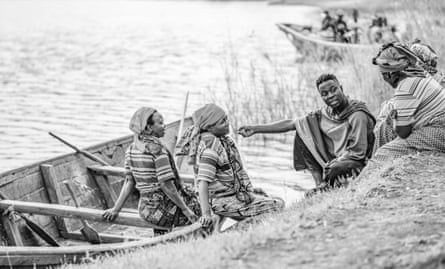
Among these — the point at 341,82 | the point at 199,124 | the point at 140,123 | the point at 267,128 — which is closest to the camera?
the point at 199,124

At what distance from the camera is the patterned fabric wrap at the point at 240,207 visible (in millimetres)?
5402

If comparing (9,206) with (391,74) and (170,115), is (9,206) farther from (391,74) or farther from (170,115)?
(170,115)

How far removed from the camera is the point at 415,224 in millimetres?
4344

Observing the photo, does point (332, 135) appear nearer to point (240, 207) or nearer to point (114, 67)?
point (240, 207)

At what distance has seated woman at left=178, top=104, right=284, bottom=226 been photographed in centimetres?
519

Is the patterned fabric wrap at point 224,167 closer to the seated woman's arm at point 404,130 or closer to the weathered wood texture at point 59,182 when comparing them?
the seated woman's arm at point 404,130

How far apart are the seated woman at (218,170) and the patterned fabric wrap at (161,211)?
0.33 meters

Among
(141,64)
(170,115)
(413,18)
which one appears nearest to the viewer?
(413,18)

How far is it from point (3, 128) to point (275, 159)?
209 inches

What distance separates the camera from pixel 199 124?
527 cm

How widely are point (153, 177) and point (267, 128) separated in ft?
4.25

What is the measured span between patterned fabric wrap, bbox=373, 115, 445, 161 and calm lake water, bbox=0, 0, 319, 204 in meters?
2.65

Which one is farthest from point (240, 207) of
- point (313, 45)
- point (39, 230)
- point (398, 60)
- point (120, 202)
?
point (313, 45)

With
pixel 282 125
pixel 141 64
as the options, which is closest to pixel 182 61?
pixel 141 64
